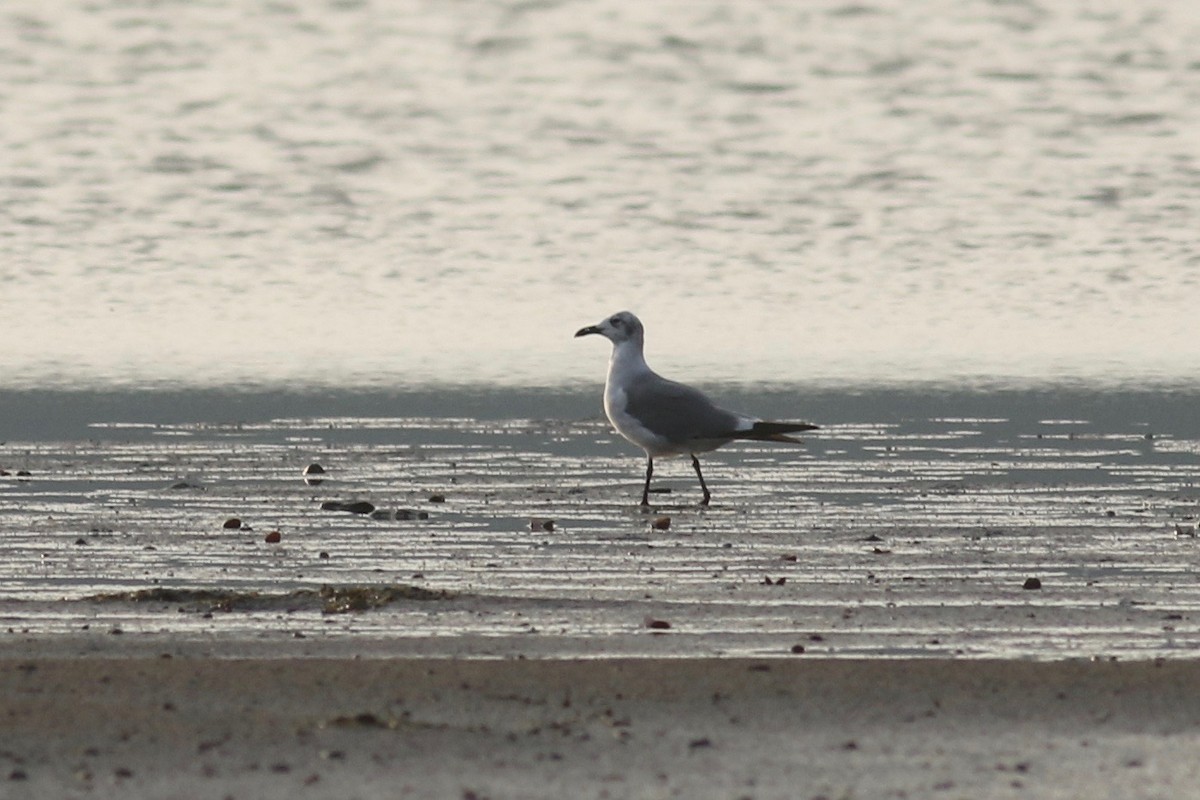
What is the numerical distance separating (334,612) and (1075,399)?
1074 centimetres

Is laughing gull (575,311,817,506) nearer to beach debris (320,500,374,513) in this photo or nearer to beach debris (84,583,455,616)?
beach debris (320,500,374,513)

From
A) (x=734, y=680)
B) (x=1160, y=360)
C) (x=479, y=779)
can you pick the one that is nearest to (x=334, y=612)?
(x=734, y=680)

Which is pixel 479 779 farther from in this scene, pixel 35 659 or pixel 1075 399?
pixel 1075 399

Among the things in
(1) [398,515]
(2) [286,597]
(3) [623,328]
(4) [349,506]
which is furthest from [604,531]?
(3) [623,328]

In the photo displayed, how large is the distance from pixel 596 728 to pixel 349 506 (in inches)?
241

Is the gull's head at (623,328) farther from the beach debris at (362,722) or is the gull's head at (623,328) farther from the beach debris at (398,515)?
the beach debris at (362,722)

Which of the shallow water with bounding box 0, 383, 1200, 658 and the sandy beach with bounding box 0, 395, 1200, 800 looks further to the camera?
the shallow water with bounding box 0, 383, 1200, 658

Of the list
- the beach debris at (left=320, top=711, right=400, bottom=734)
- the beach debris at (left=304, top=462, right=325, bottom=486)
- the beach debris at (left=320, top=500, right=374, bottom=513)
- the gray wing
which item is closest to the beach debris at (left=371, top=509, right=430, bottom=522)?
the beach debris at (left=320, top=500, right=374, bottom=513)

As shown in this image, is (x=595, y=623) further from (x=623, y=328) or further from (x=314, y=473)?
(x=623, y=328)

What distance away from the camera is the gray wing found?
15625 millimetres

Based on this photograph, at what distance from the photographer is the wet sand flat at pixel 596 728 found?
265 inches

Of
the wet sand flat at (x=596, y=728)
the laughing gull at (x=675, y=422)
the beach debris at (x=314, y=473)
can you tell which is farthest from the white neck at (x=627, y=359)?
the wet sand flat at (x=596, y=728)

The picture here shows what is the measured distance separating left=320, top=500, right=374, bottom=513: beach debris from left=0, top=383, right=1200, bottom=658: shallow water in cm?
18

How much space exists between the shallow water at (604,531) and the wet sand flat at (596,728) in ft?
2.27
